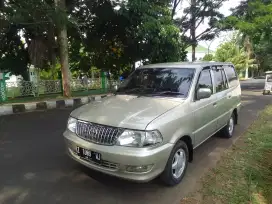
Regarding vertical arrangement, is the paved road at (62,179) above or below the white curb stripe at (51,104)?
below

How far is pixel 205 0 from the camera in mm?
19844

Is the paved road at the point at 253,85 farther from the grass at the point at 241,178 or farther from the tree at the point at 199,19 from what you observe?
the grass at the point at 241,178

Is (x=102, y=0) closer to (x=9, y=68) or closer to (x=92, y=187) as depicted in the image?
(x=9, y=68)

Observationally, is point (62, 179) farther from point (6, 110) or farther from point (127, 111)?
point (6, 110)

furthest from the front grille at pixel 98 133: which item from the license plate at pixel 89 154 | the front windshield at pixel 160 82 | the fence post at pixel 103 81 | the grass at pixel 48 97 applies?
the fence post at pixel 103 81

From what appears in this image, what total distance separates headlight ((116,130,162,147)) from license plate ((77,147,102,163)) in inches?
13.0

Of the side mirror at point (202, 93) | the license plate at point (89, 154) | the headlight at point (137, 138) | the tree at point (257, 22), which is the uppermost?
the tree at point (257, 22)

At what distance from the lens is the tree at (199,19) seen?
2039cm

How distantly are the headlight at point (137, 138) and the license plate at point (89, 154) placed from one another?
330 millimetres

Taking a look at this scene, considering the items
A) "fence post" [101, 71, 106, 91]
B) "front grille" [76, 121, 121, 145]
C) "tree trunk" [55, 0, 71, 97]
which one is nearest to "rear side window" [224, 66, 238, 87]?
"front grille" [76, 121, 121, 145]

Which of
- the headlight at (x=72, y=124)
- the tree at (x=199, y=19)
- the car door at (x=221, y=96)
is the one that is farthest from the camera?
the tree at (x=199, y=19)

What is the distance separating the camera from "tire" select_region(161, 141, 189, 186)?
3.23m

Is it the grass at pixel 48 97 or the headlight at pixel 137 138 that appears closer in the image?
the headlight at pixel 137 138

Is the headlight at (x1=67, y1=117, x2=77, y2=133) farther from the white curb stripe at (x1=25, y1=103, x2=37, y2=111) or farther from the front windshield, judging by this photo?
the white curb stripe at (x1=25, y1=103, x2=37, y2=111)
